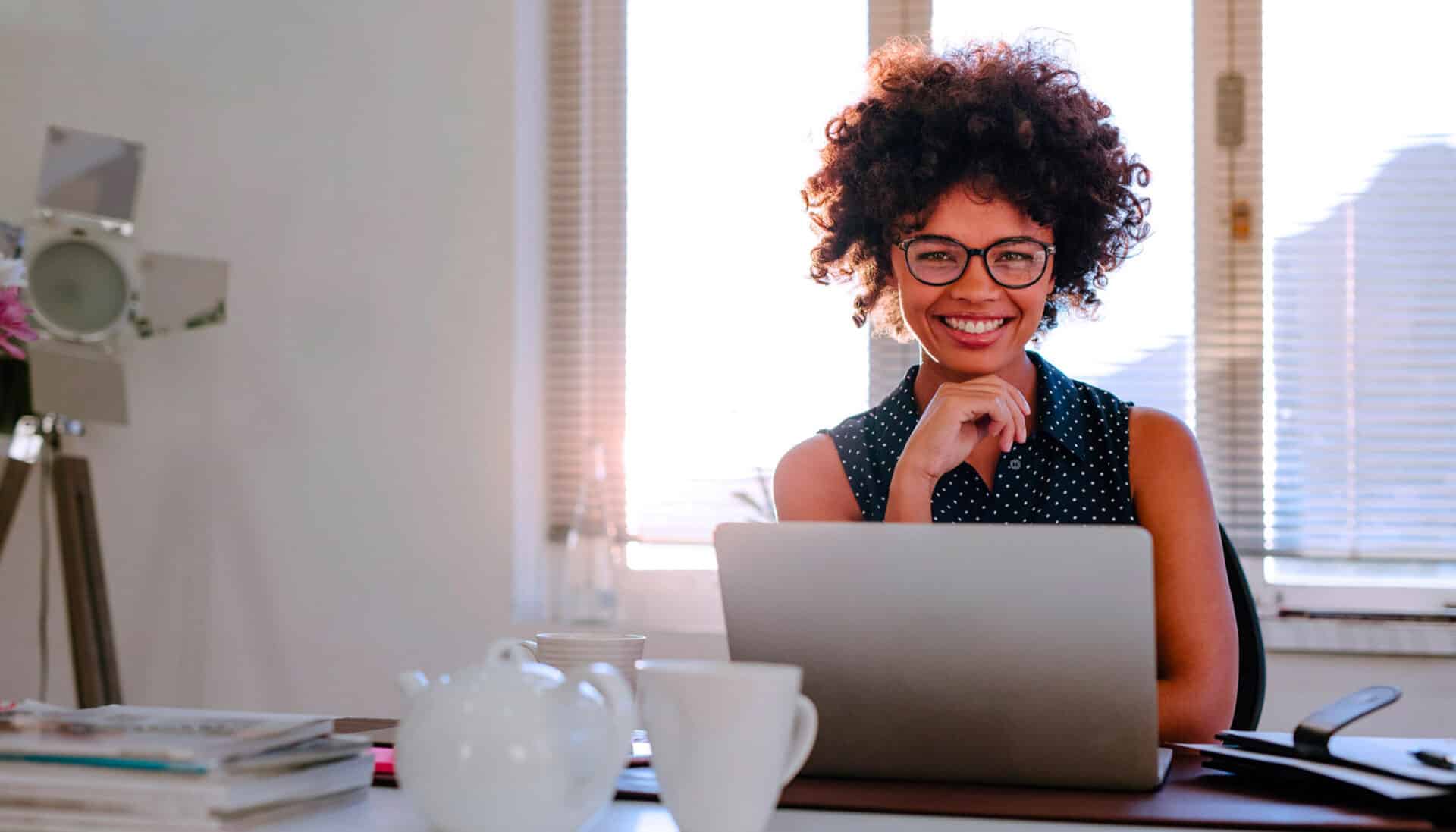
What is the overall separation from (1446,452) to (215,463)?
265 centimetres

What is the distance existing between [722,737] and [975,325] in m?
1.04

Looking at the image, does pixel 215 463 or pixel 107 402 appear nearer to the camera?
pixel 107 402

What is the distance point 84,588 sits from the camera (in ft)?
8.70

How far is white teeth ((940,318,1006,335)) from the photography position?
1680 millimetres

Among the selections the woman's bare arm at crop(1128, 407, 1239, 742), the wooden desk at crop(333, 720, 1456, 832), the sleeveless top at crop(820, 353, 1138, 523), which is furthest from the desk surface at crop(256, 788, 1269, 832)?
the sleeveless top at crop(820, 353, 1138, 523)

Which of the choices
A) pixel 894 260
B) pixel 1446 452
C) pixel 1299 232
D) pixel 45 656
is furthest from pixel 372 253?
pixel 1446 452

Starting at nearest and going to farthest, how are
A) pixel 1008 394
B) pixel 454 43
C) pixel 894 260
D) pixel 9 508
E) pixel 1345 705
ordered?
pixel 1345 705, pixel 1008 394, pixel 894 260, pixel 9 508, pixel 454 43

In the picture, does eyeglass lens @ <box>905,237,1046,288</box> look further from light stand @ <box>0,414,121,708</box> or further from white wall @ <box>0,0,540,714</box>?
light stand @ <box>0,414,121,708</box>

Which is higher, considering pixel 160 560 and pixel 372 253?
pixel 372 253

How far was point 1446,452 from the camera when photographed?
2.68 metres

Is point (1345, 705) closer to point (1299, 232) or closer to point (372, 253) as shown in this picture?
point (1299, 232)

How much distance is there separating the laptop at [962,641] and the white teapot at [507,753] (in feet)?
0.56

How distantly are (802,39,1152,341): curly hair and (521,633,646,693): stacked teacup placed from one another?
821 millimetres

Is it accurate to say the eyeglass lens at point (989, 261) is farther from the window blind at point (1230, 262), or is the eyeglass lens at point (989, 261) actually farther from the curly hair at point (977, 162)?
the window blind at point (1230, 262)
